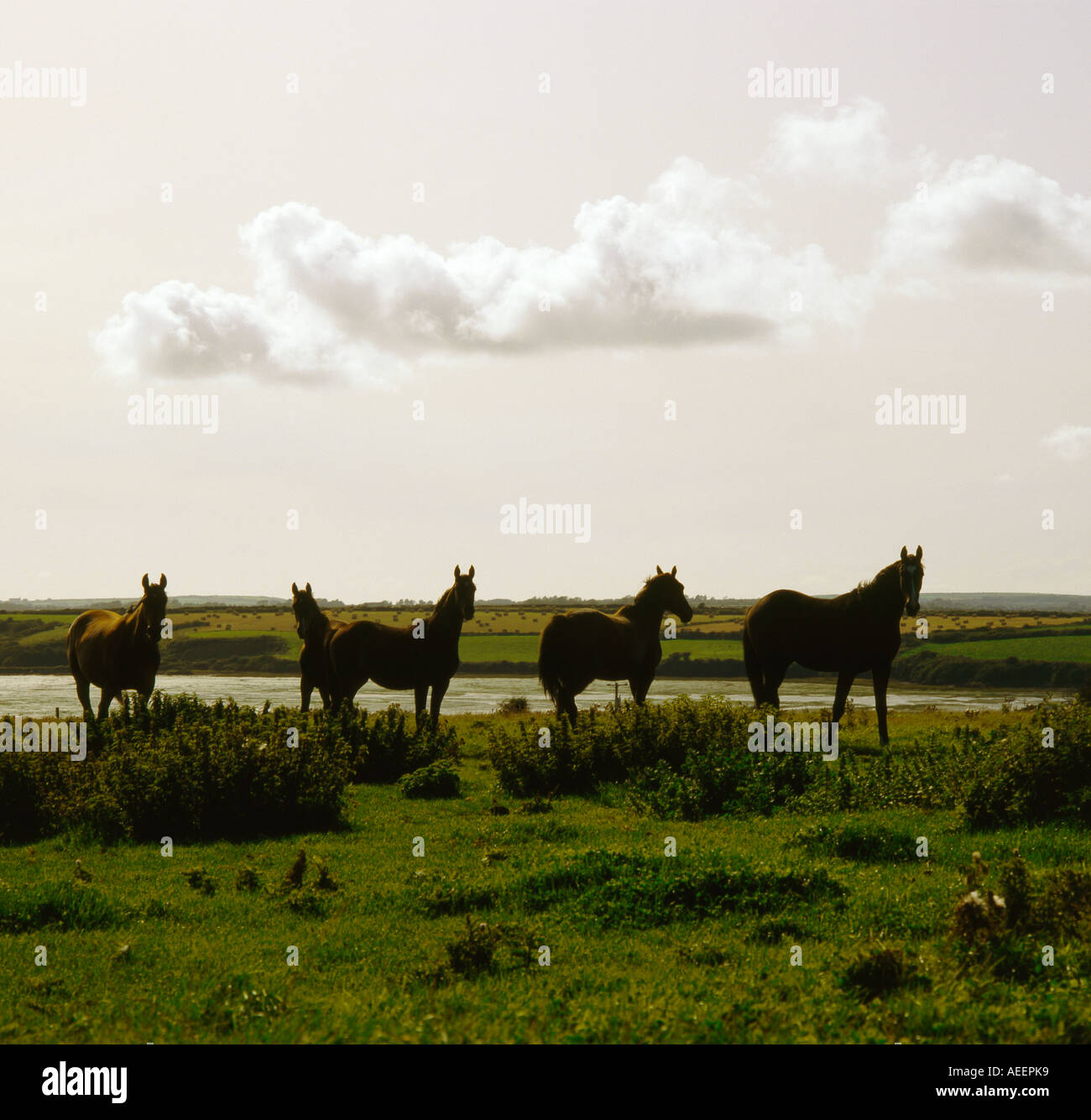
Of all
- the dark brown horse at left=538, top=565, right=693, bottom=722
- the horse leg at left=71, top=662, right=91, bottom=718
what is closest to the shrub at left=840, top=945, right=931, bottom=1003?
the dark brown horse at left=538, top=565, right=693, bottom=722

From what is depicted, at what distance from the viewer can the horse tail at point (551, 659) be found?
61.5 feet

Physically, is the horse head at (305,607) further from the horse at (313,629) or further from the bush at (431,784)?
the bush at (431,784)

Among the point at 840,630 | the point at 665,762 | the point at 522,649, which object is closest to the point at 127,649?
the point at 665,762

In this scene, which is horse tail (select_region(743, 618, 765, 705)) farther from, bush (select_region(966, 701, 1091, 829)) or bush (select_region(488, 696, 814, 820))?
bush (select_region(966, 701, 1091, 829))

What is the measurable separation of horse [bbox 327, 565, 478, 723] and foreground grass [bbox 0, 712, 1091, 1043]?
748 centimetres

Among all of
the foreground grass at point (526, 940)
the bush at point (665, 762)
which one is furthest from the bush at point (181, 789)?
the bush at point (665, 762)

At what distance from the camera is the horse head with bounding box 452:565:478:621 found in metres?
19.3

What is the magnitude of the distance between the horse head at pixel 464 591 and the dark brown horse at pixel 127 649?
18.0ft

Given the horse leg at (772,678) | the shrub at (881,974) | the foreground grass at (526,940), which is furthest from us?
the horse leg at (772,678)

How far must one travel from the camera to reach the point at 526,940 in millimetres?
7047
